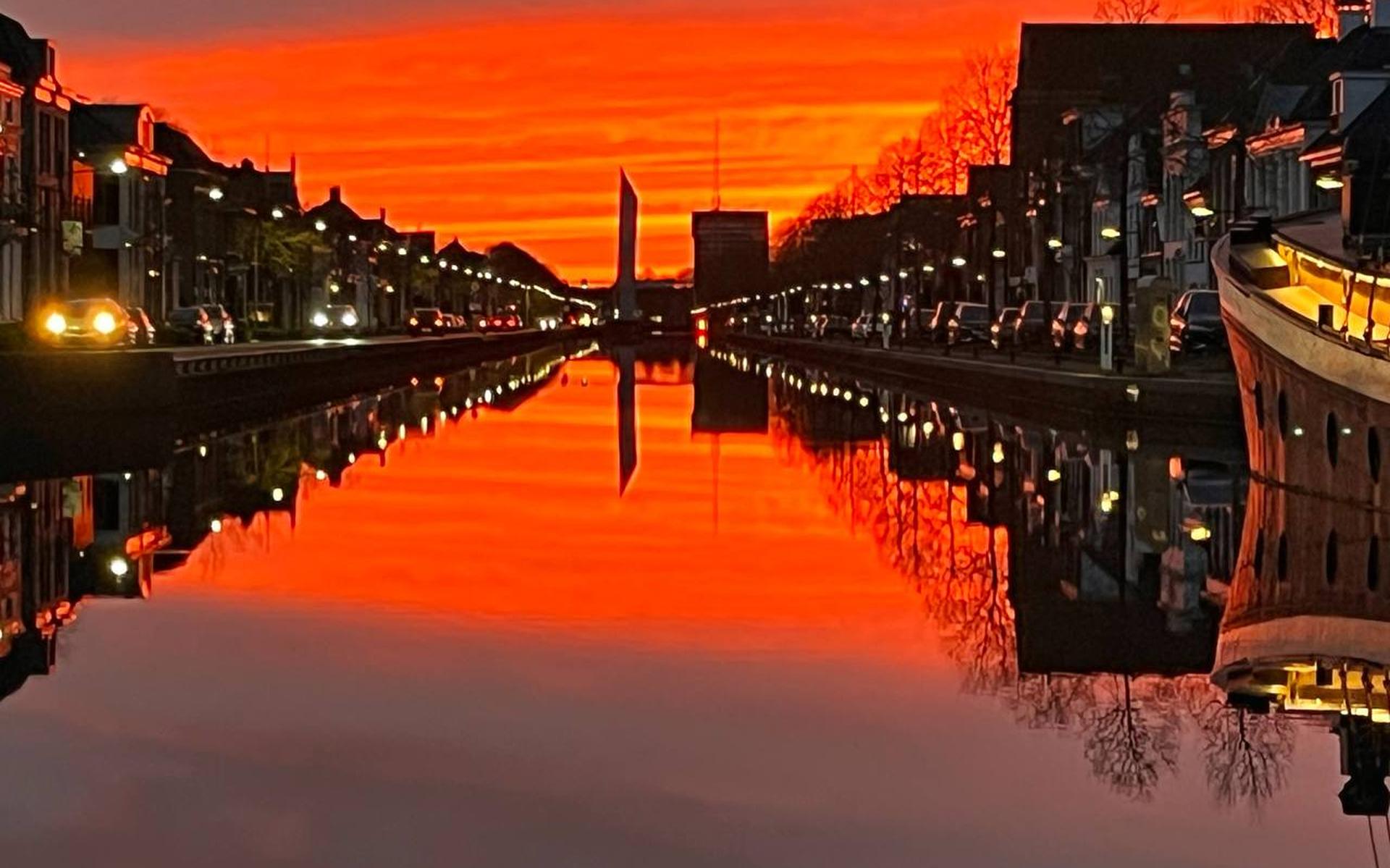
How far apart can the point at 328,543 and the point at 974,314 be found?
75.0 metres

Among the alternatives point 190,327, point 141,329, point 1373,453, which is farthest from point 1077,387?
point 190,327

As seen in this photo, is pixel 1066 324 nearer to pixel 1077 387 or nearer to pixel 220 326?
pixel 1077 387

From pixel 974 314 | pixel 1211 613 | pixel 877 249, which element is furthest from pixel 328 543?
pixel 877 249

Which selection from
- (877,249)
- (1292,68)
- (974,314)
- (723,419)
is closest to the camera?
(723,419)

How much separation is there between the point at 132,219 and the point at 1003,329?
46.6 meters

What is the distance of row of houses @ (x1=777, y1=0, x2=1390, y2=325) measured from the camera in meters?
73.7

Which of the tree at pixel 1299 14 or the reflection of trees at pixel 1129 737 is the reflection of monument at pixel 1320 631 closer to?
Answer: the reflection of trees at pixel 1129 737

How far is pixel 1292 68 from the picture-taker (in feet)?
286

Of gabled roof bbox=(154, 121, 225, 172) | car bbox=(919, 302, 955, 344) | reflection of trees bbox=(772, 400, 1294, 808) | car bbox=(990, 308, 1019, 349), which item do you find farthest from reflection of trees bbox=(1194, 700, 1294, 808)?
gabled roof bbox=(154, 121, 225, 172)

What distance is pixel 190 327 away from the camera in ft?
306

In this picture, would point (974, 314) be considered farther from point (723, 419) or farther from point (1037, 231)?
point (723, 419)

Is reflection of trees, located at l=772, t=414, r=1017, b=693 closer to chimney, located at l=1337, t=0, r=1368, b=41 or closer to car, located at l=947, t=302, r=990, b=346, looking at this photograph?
chimney, located at l=1337, t=0, r=1368, b=41

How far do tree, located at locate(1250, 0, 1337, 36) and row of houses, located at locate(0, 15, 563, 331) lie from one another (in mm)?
51418

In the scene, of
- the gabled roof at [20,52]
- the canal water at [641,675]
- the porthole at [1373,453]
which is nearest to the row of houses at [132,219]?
→ the gabled roof at [20,52]
